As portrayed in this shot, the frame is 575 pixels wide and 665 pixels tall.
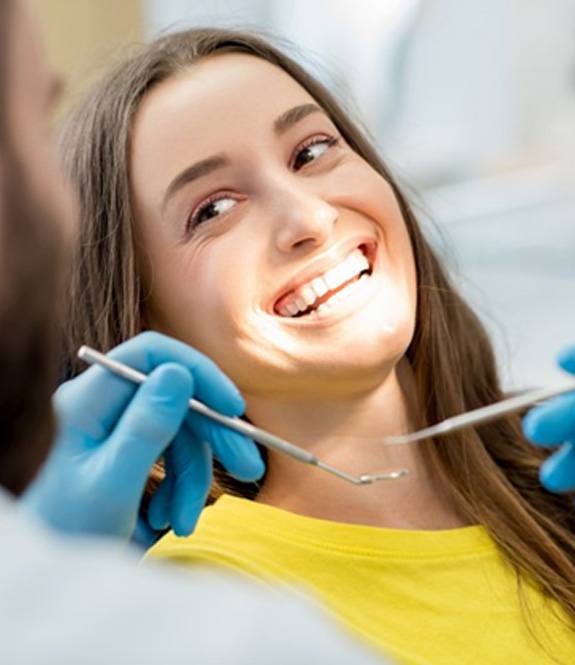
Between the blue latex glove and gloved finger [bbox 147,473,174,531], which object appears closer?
the blue latex glove

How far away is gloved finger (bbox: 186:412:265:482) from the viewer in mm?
1413

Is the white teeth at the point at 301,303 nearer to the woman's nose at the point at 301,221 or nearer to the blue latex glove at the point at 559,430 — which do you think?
the woman's nose at the point at 301,221

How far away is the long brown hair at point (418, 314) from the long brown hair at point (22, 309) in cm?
80

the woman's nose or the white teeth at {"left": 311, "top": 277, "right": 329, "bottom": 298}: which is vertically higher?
the woman's nose

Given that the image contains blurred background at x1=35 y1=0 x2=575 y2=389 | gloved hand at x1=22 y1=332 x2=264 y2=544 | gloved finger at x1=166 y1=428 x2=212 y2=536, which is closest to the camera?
gloved hand at x1=22 y1=332 x2=264 y2=544

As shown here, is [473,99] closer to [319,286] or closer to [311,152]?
[311,152]

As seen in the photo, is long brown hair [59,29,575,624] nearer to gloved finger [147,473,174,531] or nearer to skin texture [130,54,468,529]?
skin texture [130,54,468,529]

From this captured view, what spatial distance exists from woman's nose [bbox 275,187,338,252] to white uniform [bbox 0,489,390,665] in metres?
0.86

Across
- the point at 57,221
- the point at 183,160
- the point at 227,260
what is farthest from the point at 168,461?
the point at 57,221

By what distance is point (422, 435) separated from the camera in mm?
1484

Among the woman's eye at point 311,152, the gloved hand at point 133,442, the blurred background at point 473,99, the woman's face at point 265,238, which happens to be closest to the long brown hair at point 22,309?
the gloved hand at point 133,442

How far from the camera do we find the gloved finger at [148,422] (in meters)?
1.32

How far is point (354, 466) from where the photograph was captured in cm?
158

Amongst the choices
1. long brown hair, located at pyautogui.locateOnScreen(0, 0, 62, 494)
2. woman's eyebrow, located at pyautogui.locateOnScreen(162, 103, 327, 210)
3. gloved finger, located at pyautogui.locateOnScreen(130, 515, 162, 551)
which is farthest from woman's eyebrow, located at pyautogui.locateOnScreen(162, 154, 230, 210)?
long brown hair, located at pyautogui.locateOnScreen(0, 0, 62, 494)
